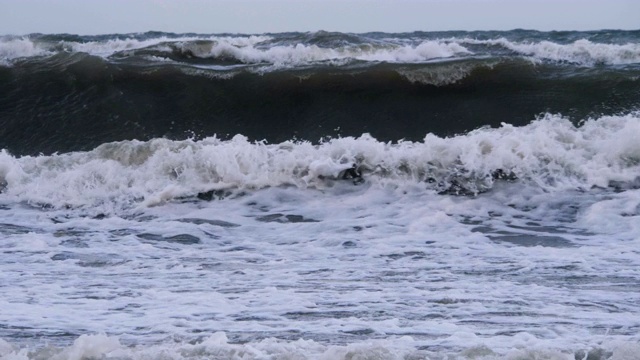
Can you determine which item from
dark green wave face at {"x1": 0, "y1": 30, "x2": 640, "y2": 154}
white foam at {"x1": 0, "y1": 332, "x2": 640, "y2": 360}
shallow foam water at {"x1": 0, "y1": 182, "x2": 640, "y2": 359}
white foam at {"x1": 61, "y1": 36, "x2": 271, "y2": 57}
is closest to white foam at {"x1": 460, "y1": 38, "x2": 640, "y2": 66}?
dark green wave face at {"x1": 0, "y1": 30, "x2": 640, "y2": 154}

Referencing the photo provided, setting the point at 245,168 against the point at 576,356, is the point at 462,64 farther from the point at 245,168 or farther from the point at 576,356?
the point at 576,356

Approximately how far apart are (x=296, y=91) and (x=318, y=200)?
13.3ft

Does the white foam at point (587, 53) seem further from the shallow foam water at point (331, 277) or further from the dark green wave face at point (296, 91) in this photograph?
the shallow foam water at point (331, 277)

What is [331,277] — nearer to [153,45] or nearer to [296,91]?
[296,91]

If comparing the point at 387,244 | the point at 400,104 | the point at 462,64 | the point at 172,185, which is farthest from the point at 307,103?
the point at 387,244

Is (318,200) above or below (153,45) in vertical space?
below

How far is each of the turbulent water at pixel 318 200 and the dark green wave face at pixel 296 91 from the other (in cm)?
4

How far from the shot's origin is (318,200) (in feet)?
27.3

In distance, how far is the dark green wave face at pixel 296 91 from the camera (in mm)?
11148

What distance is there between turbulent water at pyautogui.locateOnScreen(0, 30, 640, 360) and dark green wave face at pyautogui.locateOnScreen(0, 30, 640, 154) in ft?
0.13

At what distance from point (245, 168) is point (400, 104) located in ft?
11.3

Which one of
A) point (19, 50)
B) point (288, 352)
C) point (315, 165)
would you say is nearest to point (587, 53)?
point (315, 165)

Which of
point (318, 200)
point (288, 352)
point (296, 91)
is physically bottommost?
point (318, 200)

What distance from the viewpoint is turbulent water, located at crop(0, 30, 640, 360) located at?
453 cm
